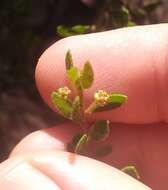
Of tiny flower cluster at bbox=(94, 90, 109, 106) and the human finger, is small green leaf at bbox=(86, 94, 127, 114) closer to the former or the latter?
tiny flower cluster at bbox=(94, 90, 109, 106)

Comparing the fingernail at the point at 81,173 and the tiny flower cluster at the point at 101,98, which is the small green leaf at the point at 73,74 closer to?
the tiny flower cluster at the point at 101,98

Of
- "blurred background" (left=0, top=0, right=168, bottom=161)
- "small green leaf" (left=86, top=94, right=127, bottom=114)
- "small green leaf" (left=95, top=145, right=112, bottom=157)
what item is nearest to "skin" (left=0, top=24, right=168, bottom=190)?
"small green leaf" (left=95, top=145, right=112, bottom=157)

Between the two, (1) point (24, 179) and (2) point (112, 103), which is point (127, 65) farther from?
(1) point (24, 179)

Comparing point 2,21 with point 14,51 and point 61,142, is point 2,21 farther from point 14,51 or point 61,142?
point 61,142

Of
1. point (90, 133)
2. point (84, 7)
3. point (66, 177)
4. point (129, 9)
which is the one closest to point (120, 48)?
point (129, 9)

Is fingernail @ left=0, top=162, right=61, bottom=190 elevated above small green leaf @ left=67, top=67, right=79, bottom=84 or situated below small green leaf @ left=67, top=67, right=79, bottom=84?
below

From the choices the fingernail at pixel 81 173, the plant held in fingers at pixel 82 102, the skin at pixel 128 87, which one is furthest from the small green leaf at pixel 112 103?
the skin at pixel 128 87
